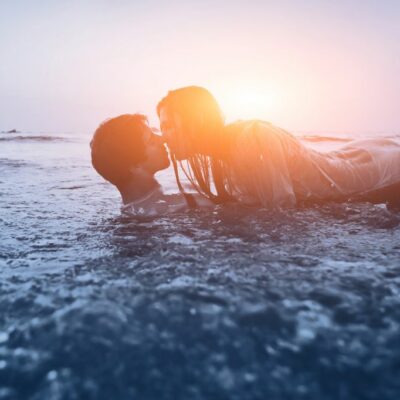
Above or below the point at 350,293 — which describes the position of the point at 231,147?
above

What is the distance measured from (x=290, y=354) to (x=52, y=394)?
0.99 metres

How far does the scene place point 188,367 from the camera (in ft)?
4.99

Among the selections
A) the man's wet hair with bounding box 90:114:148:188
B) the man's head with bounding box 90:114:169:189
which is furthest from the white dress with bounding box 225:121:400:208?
the man's wet hair with bounding box 90:114:148:188

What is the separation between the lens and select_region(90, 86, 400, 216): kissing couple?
353 centimetres

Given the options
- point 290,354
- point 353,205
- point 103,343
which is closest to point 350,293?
point 290,354

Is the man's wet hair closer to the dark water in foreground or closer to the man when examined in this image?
the man

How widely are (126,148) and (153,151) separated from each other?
30 cm

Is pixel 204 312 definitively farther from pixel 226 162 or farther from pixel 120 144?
pixel 120 144

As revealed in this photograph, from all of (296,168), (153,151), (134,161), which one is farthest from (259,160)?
(134,161)

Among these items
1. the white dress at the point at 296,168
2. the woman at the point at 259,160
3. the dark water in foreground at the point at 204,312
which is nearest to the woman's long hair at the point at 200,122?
the woman at the point at 259,160

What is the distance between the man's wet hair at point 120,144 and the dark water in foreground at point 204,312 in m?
0.90

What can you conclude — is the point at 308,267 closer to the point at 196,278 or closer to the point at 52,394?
the point at 196,278

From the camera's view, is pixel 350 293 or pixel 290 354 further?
pixel 350 293

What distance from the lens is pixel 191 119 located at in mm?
3498
